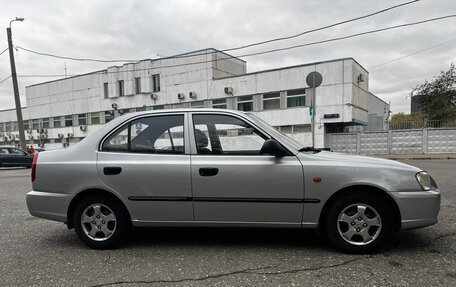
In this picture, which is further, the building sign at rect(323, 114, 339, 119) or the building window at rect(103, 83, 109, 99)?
the building window at rect(103, 83, 109, 99)

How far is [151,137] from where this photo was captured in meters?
4.15

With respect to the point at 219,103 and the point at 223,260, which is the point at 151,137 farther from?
the point at 219,103

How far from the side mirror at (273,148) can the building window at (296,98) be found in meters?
21.4

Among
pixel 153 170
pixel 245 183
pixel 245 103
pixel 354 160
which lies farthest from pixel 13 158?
pixel 354 160

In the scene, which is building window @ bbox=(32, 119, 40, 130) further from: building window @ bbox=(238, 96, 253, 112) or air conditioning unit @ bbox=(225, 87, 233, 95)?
building window @ bbox=(238, 96, 253, 112)

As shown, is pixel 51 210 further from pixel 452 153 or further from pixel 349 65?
pixel 452 153

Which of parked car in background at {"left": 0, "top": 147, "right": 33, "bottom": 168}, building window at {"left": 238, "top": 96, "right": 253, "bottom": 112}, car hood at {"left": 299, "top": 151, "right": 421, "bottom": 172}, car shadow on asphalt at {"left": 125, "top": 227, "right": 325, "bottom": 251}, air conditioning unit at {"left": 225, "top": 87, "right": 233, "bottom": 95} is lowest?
parked car in background at {"left": 0, "top": 147, "right": 33, "bottom": 168}

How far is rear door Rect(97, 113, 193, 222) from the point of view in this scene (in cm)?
393

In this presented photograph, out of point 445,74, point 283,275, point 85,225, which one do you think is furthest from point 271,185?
point 445,74

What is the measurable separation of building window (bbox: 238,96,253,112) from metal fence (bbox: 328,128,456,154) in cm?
638

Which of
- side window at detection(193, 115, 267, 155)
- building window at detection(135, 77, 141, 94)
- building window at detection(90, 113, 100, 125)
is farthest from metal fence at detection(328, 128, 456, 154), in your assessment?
building window at detection(90, 113, 100, 125)

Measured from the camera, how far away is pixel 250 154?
153 inches

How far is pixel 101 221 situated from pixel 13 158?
57.6 ft

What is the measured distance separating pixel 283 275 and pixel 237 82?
24.5 m
